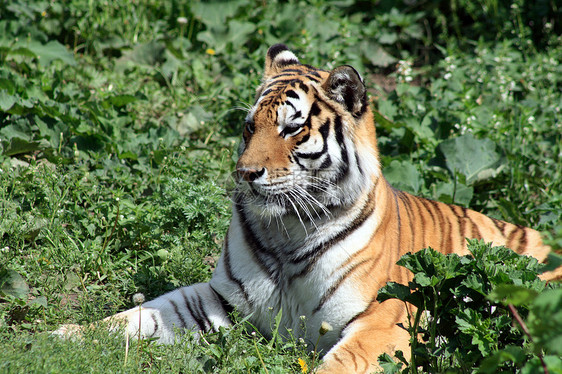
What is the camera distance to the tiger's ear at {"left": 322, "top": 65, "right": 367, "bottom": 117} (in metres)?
3.06

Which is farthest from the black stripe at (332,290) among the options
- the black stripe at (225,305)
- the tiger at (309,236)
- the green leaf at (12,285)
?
the green leaf at (12,285)

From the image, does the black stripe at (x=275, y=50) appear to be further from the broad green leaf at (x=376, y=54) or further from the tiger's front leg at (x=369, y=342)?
the broad green leaf at (x=376, y=54)

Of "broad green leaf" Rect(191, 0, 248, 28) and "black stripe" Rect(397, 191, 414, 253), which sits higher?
"broad green leaf" Rect(191, 0, 248, 28)

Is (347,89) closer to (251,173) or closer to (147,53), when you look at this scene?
(251,173)

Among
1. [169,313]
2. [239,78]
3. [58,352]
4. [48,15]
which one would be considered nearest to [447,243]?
[169,313]

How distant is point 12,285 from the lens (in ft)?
10.4

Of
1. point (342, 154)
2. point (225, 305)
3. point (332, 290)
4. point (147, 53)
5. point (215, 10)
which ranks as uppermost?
point (342, 154)

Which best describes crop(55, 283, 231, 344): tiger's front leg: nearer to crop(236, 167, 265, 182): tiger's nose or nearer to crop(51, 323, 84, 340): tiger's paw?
crop(51, 323, 84, 340): tiger's paw

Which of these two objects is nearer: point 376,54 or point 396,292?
point 396,292

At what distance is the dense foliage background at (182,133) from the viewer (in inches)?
127

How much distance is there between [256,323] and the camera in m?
3.24

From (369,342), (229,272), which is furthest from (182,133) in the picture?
(369,342)

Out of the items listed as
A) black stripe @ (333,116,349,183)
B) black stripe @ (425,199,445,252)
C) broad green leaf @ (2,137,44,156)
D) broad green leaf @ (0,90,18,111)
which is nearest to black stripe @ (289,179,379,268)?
black stripe @ (333,116,349,183)

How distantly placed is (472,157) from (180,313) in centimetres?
259
